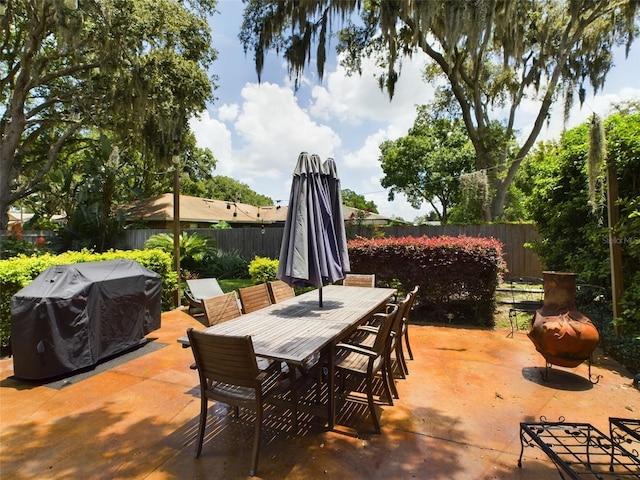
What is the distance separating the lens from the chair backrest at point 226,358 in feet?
7.21

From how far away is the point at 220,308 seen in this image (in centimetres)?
361

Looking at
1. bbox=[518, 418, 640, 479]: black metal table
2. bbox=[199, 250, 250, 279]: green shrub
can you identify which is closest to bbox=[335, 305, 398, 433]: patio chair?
bbox=[518, 418, 640, 479]: black metal table

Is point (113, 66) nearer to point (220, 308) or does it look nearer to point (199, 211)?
point (199, 211)

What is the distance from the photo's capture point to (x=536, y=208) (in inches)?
261

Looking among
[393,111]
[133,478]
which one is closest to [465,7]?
[393,111]

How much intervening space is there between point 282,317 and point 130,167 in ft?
79.4

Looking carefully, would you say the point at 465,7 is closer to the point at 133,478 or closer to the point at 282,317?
the point at 282,317

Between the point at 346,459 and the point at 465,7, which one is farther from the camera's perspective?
the point at 465,7

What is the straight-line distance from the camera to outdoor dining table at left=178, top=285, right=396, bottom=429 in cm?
250

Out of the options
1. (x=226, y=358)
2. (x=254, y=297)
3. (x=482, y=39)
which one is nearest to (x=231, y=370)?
(x=226, y=358)

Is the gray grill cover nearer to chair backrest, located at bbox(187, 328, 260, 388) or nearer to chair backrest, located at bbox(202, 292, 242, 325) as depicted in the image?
chair backrest, located at bbox(202, 292, 242, 325)

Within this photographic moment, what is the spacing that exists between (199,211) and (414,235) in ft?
43.8

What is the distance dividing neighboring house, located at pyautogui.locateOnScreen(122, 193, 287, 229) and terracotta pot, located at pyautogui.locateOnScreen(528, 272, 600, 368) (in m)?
10.7

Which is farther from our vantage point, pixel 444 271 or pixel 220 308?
pixel 444 271
